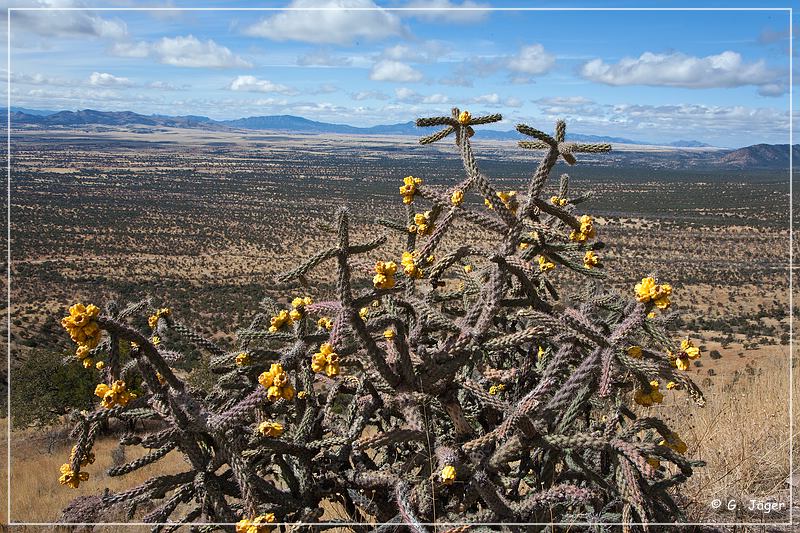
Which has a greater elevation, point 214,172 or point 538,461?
point 214,172

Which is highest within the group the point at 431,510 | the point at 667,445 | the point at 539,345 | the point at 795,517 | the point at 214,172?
the point at 214,172

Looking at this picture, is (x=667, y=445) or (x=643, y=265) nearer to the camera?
(x=667, y=445)

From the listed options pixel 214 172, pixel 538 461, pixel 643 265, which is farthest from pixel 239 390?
pixel 214 172

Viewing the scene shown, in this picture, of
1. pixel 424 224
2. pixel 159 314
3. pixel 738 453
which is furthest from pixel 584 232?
pixel 738 453

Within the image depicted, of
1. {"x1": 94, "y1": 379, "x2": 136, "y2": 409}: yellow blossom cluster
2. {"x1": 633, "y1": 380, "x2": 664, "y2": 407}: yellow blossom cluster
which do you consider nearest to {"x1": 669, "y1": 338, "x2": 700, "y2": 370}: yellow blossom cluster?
{"x1": 633, "y1": 380, "x2": 664, "y2": 407}: yellow blossom cluster

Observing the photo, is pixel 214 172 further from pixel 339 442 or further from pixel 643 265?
pixel 339 442

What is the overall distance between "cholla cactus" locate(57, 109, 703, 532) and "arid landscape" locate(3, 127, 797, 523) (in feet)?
1.59

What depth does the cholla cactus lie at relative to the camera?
249 cm

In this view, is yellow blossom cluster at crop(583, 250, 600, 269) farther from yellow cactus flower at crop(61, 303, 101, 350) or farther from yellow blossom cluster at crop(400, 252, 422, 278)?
yellow cactus flower at crop(61, 303, 101, 350)

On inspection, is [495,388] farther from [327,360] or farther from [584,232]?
[327,360]

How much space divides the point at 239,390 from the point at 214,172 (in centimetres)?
11480

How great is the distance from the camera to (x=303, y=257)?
4059 centimetres

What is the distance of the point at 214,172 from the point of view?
368ft

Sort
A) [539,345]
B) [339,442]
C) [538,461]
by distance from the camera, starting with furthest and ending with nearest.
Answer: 1. [539,345]
2. [538,461]
3. [339,442]
